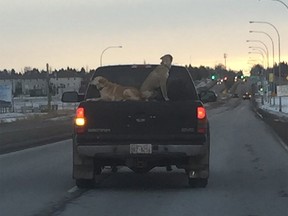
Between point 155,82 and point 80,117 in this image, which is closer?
point 80,117

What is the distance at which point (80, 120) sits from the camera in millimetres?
11070

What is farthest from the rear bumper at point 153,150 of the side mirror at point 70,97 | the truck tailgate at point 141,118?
the side mirror at point 70,97

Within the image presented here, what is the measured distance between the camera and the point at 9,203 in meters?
10.2

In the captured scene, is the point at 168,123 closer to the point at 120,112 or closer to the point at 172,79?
the point at 120,112

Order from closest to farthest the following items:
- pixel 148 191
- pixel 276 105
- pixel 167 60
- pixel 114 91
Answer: pixel 148 191
pixel 114 91
pixel 167 60
pixel 276 105

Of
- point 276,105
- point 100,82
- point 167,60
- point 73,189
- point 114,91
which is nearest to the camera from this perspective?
point 73,189

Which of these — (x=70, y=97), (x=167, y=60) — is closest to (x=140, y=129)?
(x=167, y=60)

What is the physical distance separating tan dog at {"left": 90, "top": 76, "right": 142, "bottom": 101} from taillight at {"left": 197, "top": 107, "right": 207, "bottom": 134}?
4.20 feet

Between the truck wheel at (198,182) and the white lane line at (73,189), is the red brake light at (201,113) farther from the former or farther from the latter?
the white lane line at (73,189)

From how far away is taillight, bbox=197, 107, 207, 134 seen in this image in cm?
1098

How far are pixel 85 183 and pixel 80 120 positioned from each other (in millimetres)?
1343

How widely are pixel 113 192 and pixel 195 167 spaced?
1.48m

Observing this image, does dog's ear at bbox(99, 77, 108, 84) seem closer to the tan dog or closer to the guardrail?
the tan dog

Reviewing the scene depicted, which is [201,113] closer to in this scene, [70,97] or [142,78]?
[142,78]
